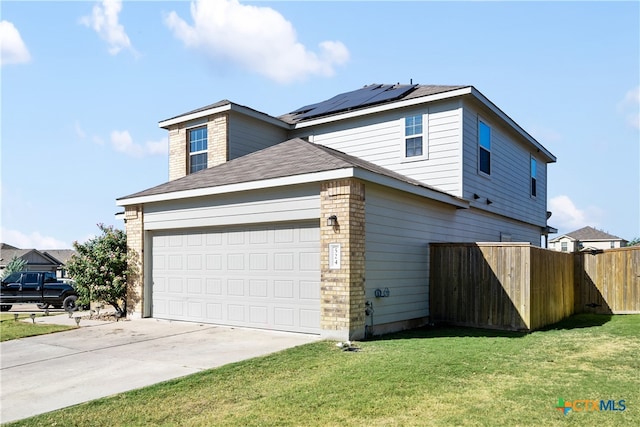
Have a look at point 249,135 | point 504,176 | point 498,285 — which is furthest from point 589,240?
point 498,285

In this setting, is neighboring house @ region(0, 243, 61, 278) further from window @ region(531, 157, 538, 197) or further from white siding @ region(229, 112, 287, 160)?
window @ region(531, 157, 538, 197)

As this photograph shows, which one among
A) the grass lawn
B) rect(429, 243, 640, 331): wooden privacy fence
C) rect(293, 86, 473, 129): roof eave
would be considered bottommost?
the grass lawn

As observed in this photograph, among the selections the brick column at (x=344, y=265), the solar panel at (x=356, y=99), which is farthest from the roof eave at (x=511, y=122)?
the brick column at (x=344, y=265)

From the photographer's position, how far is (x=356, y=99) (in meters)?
16.6

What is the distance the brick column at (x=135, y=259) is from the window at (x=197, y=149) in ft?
12.4

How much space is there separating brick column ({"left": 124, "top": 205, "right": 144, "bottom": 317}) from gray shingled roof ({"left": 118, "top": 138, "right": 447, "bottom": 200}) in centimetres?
60

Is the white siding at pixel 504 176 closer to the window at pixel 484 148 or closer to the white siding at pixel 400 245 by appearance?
the window at pixel 484 148

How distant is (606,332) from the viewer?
1067 cm

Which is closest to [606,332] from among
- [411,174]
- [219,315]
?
[411,174]

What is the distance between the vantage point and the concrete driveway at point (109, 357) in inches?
242

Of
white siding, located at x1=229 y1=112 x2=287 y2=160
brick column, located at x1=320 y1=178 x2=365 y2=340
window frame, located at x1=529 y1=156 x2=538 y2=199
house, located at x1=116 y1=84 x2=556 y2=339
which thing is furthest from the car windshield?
window frame, located at x1=529 y1=156 x2=538 y2=199

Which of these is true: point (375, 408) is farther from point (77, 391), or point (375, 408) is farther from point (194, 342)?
point (194, 342)

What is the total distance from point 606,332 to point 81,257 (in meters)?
13.5

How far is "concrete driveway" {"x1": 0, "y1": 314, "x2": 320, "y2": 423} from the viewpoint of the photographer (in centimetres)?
614
